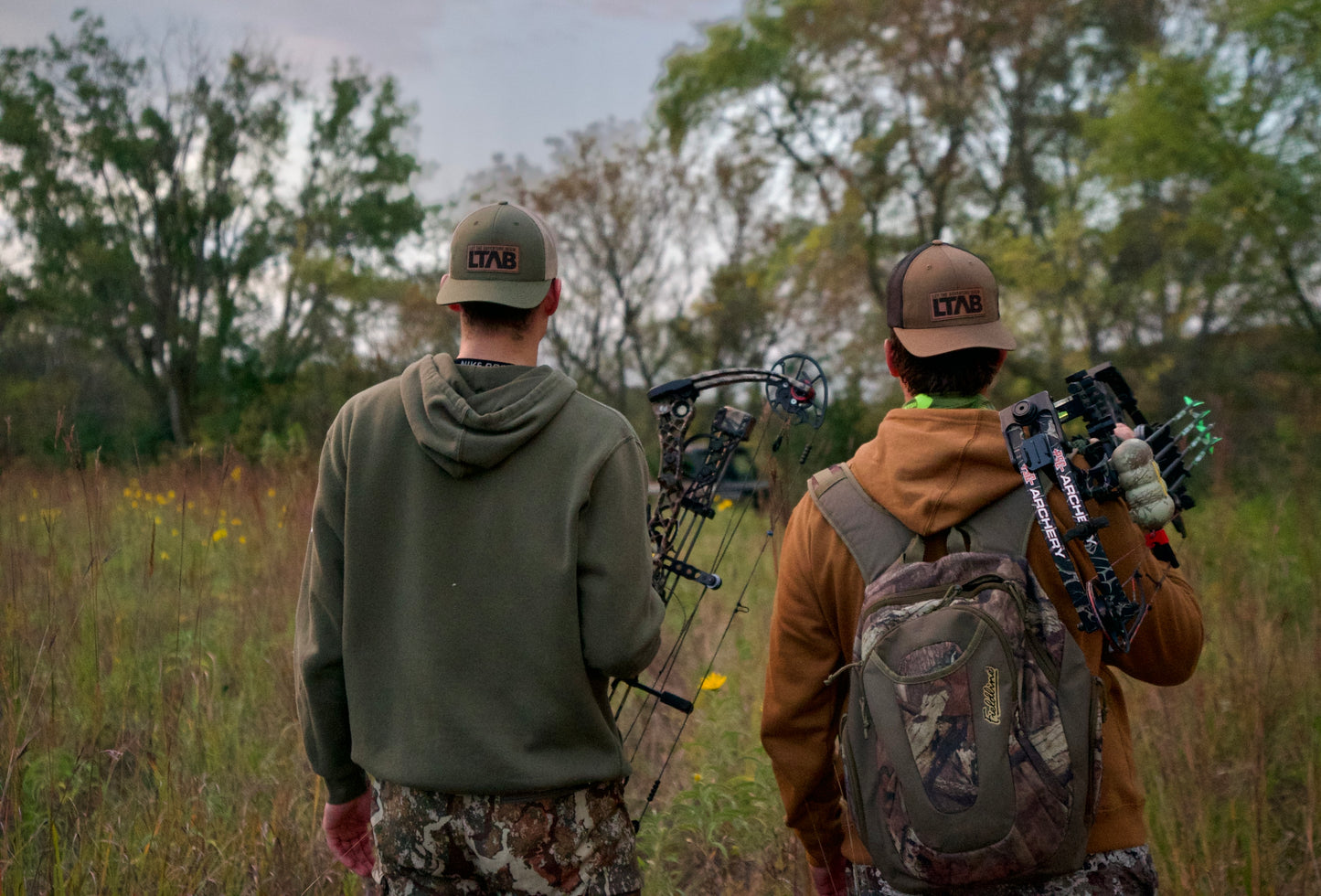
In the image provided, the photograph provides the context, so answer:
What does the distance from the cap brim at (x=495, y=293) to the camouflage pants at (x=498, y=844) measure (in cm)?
93

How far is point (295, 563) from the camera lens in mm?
4832

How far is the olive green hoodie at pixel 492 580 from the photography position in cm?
174

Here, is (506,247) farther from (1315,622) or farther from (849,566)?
(1315,622)

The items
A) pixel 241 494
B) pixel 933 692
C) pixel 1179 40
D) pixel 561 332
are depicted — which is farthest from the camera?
pixel 561 332

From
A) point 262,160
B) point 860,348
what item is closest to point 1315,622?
point 860,348

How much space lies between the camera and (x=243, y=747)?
11.8 feet

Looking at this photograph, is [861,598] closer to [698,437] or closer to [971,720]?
[971,720]

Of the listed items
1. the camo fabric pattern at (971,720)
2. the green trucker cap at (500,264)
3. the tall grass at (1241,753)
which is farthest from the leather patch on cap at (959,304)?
the tall grass at (1241,753)

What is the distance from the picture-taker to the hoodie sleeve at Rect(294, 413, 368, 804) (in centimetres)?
189

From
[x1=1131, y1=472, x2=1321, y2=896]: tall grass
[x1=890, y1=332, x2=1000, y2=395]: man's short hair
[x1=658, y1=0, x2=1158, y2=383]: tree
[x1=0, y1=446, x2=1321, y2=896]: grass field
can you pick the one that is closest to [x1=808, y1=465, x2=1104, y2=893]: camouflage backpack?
[x1=890, y1=332, x2=1000, y2=395]: man's short hair

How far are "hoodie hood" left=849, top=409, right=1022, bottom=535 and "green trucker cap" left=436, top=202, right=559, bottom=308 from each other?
753mm

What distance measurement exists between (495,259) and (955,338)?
35.2 inches

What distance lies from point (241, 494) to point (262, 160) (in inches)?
1044

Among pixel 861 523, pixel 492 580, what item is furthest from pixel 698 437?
pixel 492 580
